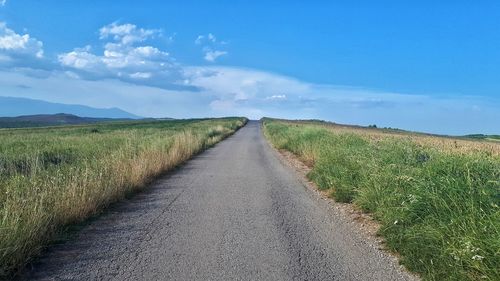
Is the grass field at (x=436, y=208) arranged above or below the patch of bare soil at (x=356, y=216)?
above

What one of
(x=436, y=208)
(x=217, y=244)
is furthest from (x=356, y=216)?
(x=217, y=244)

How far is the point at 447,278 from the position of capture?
5.65 metres

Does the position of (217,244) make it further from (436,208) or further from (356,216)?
(356,216)

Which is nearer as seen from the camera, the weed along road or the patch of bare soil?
the weed along road

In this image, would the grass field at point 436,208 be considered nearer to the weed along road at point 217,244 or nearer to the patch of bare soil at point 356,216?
the patch of bare soil at point 356,216

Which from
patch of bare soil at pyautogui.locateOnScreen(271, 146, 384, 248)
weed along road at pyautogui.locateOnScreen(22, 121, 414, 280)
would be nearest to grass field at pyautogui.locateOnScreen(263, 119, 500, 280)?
patch of bare soil at pyautogui.locateOnScreen(271, 146, 384, 248)

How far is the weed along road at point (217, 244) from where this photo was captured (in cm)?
618

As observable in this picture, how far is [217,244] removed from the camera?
24.5 ft

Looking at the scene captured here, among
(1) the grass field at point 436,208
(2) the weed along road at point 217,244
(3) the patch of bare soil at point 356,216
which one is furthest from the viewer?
(3) the patch of bare soil at point 356,216

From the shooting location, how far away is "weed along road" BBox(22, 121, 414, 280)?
6.18 metres

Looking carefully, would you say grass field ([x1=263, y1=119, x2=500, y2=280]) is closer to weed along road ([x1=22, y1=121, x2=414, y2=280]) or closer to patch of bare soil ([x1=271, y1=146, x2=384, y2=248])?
patch of bare soil ([x1=271, y1=146, x2=384, y2=248])

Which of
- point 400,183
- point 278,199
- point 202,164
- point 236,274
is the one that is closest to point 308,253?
point 236,274

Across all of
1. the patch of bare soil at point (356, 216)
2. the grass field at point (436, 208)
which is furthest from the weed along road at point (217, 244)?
the grass field at point (436, 208)

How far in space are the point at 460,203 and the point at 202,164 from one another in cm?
1531
